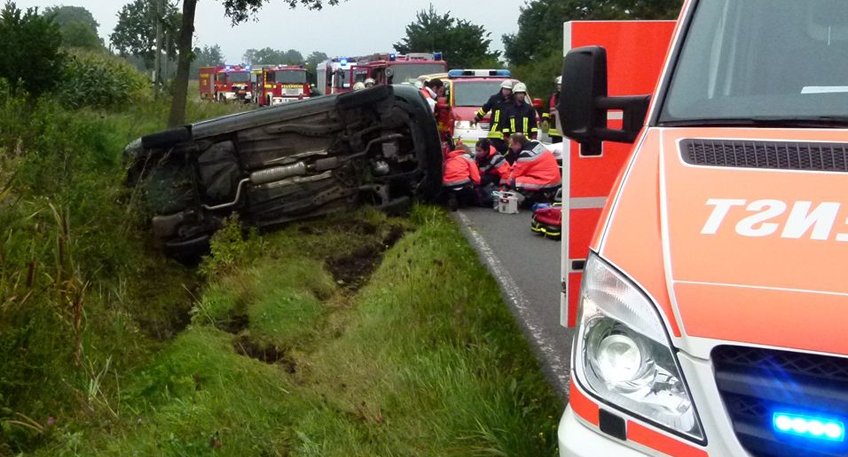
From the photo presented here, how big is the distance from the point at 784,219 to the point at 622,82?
9.58 ft

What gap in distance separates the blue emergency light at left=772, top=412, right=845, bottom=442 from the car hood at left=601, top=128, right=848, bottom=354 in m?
0.18

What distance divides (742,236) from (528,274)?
20.6 ft

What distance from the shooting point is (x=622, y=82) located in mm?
5664

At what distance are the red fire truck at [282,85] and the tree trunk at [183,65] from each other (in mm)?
26154

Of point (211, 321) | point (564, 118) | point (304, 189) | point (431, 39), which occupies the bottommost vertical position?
point (211, 321)

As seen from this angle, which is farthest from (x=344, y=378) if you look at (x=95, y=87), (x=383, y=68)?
(x=383, y=68)

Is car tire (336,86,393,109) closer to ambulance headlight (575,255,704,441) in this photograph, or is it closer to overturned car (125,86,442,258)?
overturned car (125,86,442,258)

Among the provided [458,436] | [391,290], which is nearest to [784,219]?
[458,436]

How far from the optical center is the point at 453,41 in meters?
60.1

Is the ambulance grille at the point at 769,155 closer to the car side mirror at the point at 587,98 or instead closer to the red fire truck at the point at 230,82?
the car side mirror at the point at 587,98

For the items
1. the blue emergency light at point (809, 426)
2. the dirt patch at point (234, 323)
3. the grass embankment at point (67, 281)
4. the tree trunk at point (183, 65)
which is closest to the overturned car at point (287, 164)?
the grass embankment at point (67, 281)

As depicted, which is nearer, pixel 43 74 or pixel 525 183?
pixel 525 183

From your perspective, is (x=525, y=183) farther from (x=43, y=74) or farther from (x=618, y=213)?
(x=618, y=213)

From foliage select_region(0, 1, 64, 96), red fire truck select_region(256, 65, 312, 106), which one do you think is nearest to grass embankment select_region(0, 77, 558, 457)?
foliage select_region(0, 1, 64, 96)
